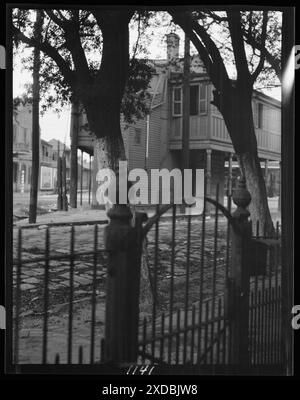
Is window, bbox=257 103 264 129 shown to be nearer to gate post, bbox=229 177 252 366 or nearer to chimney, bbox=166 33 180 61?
gate post, bbox=229 177 252 366

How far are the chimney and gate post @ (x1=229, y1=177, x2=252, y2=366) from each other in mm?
1052

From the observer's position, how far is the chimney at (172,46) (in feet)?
11.0

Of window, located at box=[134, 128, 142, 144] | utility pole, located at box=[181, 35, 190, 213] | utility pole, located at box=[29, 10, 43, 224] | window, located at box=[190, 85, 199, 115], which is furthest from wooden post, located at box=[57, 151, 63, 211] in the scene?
window, located at box=[190, 85, 199, 115]

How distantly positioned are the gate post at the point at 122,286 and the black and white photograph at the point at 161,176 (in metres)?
0.12

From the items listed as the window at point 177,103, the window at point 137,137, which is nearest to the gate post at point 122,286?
the window at point 137,137

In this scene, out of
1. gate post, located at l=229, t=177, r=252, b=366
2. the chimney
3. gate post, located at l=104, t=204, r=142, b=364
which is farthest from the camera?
the chimney

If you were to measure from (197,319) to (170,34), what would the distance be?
1.97 metres

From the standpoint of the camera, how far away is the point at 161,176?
326cm

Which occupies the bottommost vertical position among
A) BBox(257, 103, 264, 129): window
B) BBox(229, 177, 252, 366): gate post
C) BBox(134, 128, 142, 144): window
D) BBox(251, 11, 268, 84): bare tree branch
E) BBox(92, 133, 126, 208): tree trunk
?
BBox(229, 177, 252, 366): gate post

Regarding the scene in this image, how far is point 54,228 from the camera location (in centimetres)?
325

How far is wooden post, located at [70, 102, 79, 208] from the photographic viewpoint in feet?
10.9

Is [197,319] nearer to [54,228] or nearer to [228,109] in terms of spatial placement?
[54,228]

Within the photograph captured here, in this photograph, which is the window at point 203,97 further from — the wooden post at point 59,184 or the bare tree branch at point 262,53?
the wooden post at point 59,184
